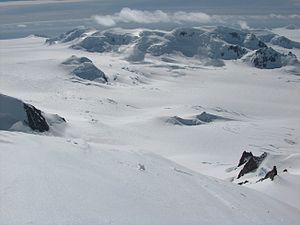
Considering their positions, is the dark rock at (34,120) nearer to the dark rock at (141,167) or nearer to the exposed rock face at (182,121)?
the dark rock at (141,167)

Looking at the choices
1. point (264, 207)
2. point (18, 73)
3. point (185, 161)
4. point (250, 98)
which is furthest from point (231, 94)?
point (264, 207)

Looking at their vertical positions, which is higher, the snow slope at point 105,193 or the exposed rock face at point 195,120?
the snow slope at point 105,193

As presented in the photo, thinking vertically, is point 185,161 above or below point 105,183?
below

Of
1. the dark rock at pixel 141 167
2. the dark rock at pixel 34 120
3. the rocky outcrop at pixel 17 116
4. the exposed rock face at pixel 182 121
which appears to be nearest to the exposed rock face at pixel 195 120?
the exposed rock face at pixel 182 121

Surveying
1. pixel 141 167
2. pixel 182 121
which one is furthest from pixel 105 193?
pixel 182 121

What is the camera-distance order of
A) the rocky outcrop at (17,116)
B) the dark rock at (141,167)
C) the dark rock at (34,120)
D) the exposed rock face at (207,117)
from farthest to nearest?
the exposed rock face at (207,117), the dark rock at (34,120), the rocky outcrop at (17,116), the dark rock at (141,167)

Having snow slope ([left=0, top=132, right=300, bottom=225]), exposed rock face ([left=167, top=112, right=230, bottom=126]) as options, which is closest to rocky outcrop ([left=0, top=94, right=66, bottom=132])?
snow slope ([left=0, top=132, right=300, bottom=225])

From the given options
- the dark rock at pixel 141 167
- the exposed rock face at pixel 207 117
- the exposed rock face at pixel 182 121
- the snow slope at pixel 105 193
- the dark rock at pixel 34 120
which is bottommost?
the exposed rock face at pixel 207 117

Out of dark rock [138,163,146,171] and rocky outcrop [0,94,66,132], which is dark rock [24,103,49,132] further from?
dark rock [138,163,146,171]

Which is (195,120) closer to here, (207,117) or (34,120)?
(207,117)

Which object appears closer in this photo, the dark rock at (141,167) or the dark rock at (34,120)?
the dark rock at (141,167)

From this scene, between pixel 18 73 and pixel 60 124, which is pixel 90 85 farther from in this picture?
pixel 60 124
